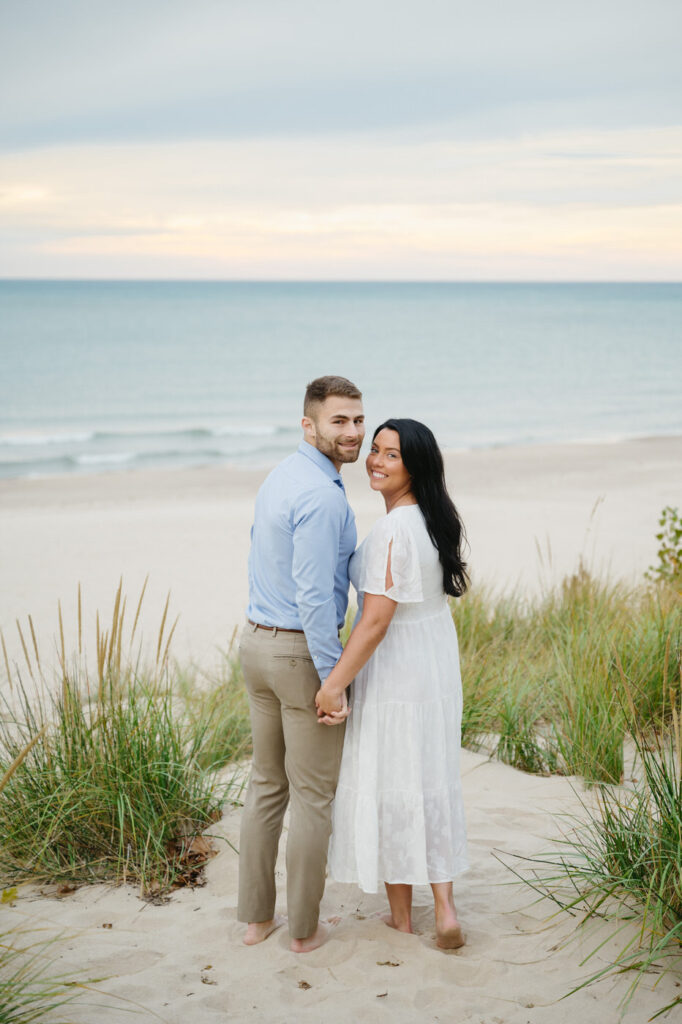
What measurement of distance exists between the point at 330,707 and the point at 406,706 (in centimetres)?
31

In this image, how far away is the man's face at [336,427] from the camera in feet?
11.3

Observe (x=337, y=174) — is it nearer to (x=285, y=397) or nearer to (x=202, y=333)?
(x=202, y=333)

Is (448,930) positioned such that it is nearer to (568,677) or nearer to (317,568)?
(317,568)

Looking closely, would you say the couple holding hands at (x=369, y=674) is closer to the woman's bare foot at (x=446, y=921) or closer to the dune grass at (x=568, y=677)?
the woman's bare foot at (x=446, y=921)

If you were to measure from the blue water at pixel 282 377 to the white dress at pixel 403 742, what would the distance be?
62.0 ft

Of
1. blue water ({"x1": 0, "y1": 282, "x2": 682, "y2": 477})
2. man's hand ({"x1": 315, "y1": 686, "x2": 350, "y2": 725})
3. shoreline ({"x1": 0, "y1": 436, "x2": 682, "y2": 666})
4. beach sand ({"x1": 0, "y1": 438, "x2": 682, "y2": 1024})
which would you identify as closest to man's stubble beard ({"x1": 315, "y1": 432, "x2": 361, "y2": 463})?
man's hand ({"x1": 315, "y1": 686, "x2": 350, "y2": 725})

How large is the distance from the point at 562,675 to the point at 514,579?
605 centimetres

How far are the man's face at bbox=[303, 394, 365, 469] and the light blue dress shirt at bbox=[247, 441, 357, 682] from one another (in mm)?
49

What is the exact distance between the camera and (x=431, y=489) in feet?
11.3

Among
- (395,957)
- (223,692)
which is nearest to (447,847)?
(395,957)

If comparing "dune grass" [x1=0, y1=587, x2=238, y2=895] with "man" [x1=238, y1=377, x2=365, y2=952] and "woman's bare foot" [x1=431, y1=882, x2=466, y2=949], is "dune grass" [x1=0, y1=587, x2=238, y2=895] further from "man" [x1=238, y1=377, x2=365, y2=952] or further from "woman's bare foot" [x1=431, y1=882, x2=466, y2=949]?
"woman's bare foot" [x1=431, y1=882, x2=466, y2=949]

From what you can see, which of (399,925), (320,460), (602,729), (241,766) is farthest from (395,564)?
(241,766)

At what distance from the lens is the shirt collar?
11.4 feet

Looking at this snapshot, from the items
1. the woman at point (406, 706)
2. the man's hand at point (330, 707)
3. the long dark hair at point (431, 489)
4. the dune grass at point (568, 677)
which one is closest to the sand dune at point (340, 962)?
the woman at point (406, 706)
